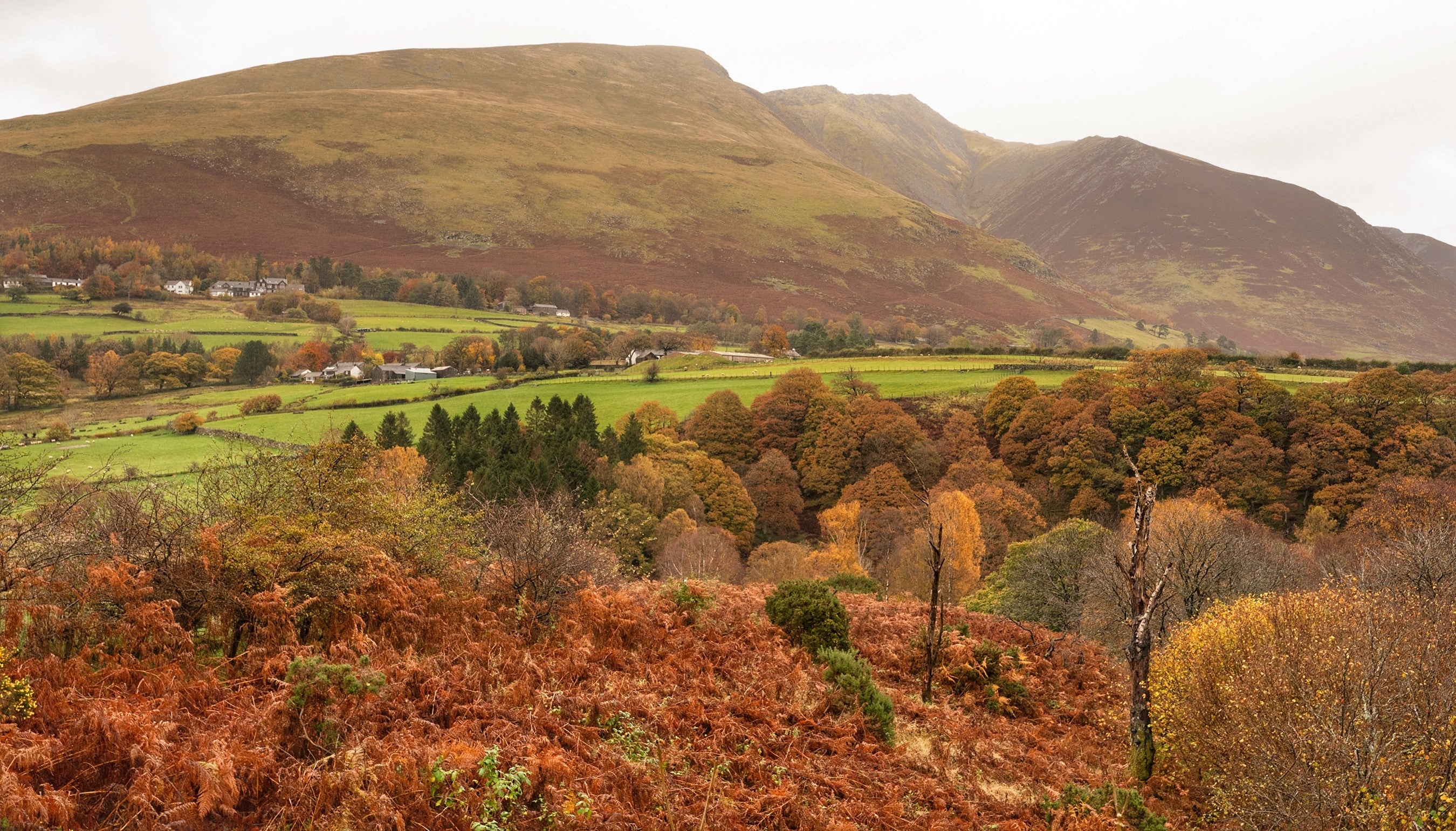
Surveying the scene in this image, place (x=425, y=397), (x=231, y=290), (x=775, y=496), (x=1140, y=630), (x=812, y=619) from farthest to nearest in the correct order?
(x=231, y=290) → (x=425, y=397) → (x=775, y=496) → (x=812, y=619) → (x=1140, y=630)

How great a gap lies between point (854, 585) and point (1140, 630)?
12.5 metres

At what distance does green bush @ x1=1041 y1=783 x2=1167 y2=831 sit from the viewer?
10203 mm

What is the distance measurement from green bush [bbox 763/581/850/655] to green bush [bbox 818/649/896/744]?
88 cm

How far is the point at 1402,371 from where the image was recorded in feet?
256

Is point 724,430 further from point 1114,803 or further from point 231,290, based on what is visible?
point 231,290

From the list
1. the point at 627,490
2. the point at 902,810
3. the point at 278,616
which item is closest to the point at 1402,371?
the point at 627,490

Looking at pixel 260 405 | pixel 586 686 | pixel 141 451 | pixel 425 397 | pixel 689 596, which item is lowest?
pixel 141 451

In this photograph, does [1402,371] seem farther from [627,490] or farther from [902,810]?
[902,810]

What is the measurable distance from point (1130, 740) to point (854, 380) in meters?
72.8

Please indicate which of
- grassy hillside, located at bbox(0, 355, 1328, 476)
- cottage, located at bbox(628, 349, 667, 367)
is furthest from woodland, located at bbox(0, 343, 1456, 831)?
cottage, located at bbox(628, 349, 667, 367)

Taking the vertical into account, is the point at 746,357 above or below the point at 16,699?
above

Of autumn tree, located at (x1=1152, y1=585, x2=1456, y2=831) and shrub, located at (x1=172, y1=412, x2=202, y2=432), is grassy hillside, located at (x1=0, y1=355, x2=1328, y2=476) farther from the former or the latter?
autumn tree, located at (x1=1152, y1=585, x2=1456, y2=831)

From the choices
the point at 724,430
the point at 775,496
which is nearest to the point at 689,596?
the point at 775,496

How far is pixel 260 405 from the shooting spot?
7538 centimetres
